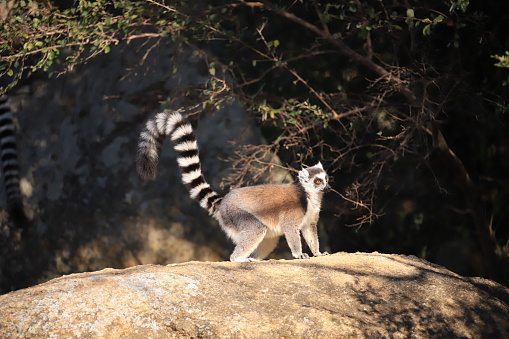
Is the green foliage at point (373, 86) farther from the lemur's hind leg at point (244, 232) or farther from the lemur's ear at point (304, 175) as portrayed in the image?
the lemur's hind leg at point (244, 232)

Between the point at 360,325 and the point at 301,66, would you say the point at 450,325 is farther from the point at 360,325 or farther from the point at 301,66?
the point at 301,66

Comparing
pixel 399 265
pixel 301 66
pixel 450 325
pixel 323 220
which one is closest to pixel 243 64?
pixel 301 66

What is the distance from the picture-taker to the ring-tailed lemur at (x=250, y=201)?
597 centimetres

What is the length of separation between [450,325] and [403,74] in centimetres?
291

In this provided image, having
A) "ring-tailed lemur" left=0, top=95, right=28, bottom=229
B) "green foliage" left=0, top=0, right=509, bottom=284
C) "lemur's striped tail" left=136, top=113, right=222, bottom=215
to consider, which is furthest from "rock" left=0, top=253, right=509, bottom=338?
"ring-tailed lemur" left=0, top=95, right=28, bottom=229

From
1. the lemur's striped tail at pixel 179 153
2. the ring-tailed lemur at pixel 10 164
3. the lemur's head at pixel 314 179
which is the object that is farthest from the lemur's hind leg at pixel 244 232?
the ring-tailed lemur at pixel 10 164

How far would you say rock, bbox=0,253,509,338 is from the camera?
3689mm

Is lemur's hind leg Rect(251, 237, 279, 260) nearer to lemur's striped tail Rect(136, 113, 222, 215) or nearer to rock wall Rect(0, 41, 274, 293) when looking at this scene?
lemur's striped tail Rect(136, 113, 222, 215)

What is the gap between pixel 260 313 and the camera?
3965 millimetres

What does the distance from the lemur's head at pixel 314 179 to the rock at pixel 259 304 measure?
113 cm

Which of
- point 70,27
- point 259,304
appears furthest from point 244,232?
point 70,27

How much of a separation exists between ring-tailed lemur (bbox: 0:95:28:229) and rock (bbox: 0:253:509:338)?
4.31 m

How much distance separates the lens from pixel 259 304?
13.4 ft

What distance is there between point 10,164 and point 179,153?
3.30 meters
